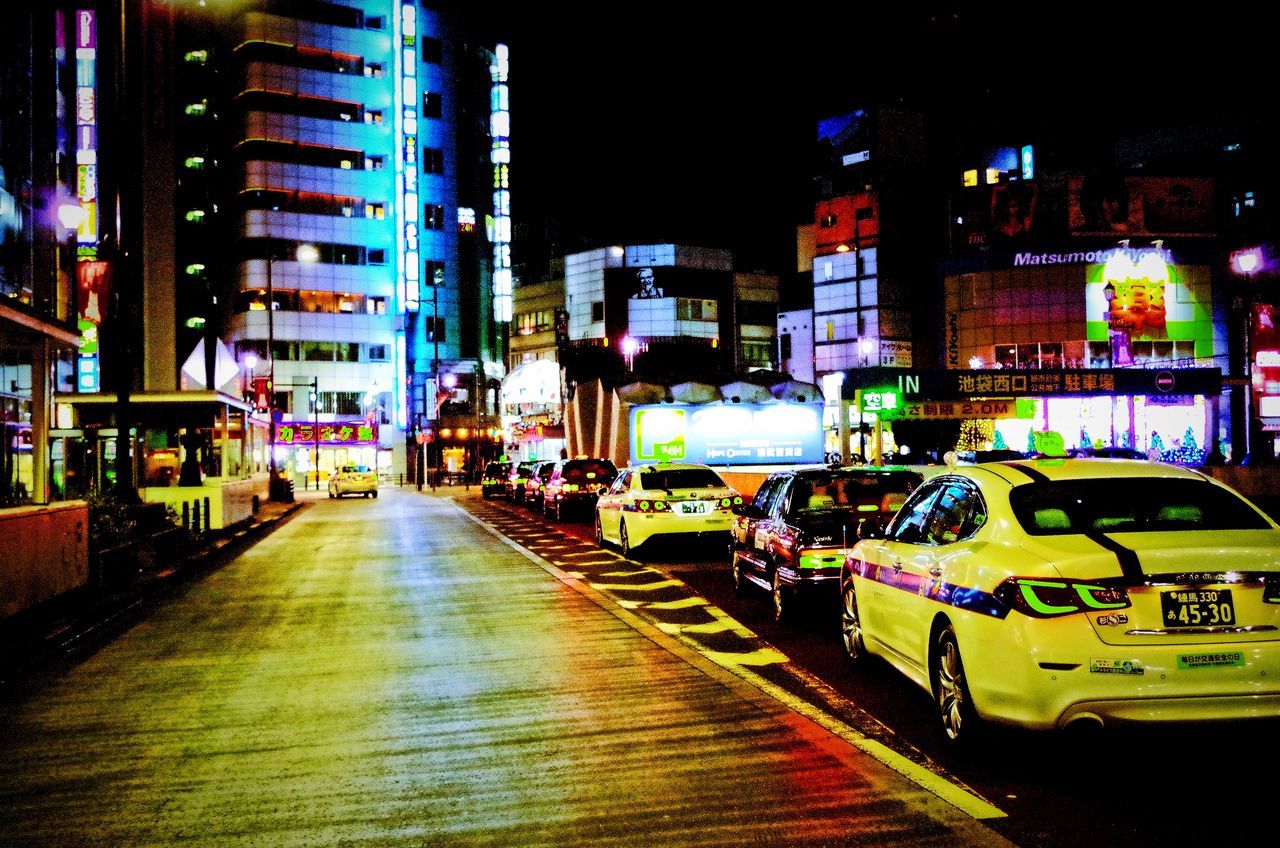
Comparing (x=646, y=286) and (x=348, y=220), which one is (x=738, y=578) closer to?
(x=348, y=220)

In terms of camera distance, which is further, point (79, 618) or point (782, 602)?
point (79, 618)

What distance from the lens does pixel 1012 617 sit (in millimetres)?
5547

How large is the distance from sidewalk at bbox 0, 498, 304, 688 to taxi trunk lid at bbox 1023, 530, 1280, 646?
8.41 metres

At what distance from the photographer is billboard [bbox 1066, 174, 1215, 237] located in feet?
176

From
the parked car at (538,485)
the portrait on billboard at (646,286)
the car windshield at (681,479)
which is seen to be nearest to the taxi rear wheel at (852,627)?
the car windshield at (681,479)

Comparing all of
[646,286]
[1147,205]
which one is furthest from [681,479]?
[646,286]

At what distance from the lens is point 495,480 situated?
4981 cm

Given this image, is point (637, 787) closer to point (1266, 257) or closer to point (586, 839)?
point (586, 839)

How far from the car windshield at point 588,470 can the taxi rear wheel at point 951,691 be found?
23890mm

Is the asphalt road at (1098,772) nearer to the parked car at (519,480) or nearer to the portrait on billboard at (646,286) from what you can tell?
the parked car at (519,480)

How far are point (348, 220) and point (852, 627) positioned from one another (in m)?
74.5

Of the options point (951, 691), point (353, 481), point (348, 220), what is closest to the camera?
point (951, 691)

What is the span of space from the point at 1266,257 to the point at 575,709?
5369 cm

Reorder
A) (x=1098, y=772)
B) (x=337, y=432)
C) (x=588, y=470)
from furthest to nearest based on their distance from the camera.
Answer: (x=337, y=432)
(x=588, y=470)
(x=1098, y=772)
